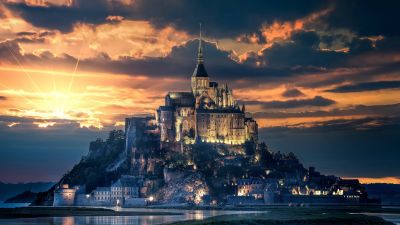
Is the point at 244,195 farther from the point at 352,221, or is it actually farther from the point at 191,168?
the point at 352,221

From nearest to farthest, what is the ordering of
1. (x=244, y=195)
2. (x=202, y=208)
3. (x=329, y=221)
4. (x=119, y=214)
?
(x=329, y=221) → (x=119, y=214) → (x=202, y=208) → (x=244, y=195)

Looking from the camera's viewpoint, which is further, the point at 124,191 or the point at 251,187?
the point at 124,191

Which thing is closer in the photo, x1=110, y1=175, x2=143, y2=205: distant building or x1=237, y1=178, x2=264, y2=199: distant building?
x1=237, y1=178, x2=264, y2=199: distant building

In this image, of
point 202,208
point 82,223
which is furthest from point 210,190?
point 82,223

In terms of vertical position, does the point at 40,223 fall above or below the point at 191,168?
below

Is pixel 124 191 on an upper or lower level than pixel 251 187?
lower

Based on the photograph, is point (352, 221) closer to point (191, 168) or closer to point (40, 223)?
point (40, 223)

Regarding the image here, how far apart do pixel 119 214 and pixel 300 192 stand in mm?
62020

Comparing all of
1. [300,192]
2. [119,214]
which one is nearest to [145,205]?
[300,192]

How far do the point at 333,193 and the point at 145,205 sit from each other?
40.8 m

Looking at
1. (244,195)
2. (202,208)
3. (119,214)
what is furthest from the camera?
(244,195)

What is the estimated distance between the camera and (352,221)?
109250 mm

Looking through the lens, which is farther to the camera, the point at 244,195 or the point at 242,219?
the point at 244,195

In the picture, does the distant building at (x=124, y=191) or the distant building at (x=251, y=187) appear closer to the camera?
the distant building at (x=251, y=187)
